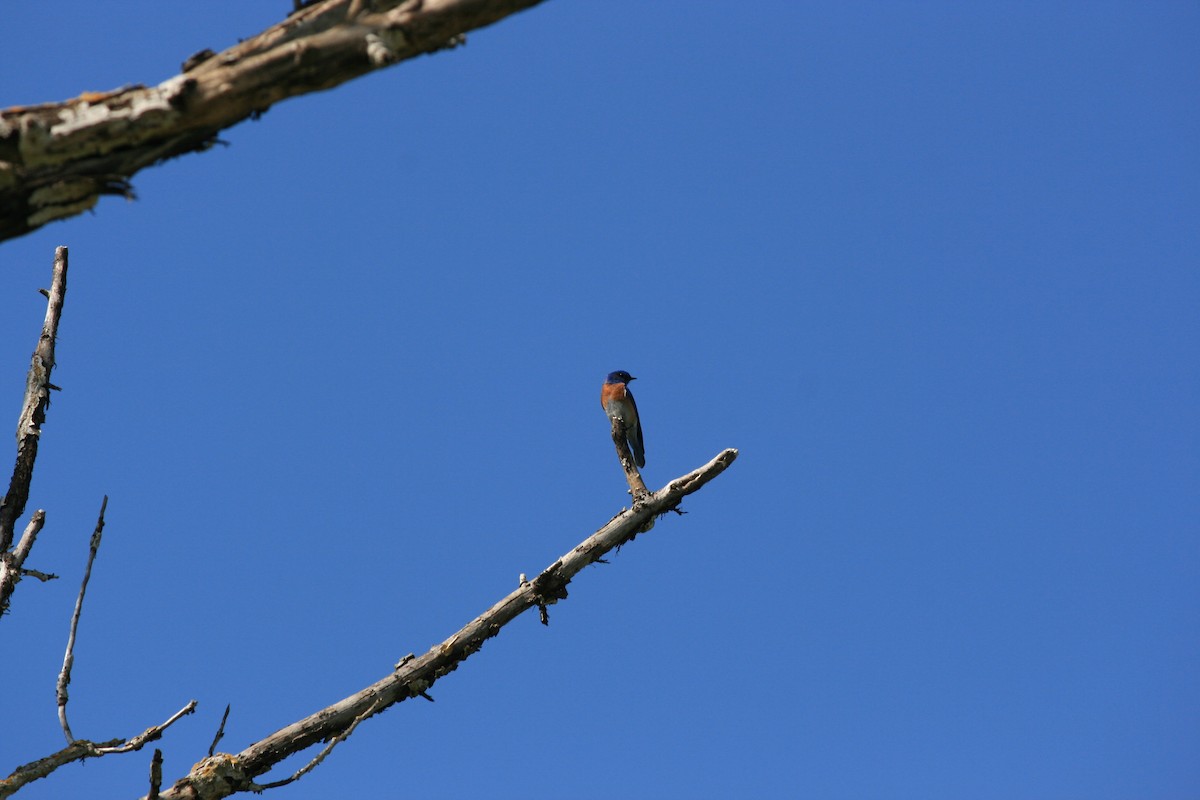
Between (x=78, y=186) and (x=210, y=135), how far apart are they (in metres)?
0.49

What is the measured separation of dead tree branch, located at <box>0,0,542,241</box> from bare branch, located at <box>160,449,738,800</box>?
322 cm

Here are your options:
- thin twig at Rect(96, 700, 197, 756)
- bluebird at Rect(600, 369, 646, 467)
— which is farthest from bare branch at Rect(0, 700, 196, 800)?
bluebird at Rect(600, 369, 646, 467)

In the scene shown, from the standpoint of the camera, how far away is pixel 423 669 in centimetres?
673

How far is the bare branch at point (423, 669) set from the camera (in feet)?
19.0

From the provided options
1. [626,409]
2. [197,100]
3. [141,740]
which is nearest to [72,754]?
[141,740]

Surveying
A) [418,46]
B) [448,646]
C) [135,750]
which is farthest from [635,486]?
[418,46]

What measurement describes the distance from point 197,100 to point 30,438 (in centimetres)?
340

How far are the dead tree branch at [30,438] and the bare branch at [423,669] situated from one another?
1556 mm

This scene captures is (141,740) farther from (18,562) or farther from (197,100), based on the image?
(197,100)

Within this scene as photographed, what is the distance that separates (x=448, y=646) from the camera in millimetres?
6809

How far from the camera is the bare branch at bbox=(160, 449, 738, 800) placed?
580 centimetres

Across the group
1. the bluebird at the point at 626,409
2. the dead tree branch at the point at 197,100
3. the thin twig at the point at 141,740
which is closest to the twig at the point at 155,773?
the thin twig at the point at 141,740

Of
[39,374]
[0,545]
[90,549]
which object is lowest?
[90,549]

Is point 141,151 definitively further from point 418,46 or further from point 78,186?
point 418,46
